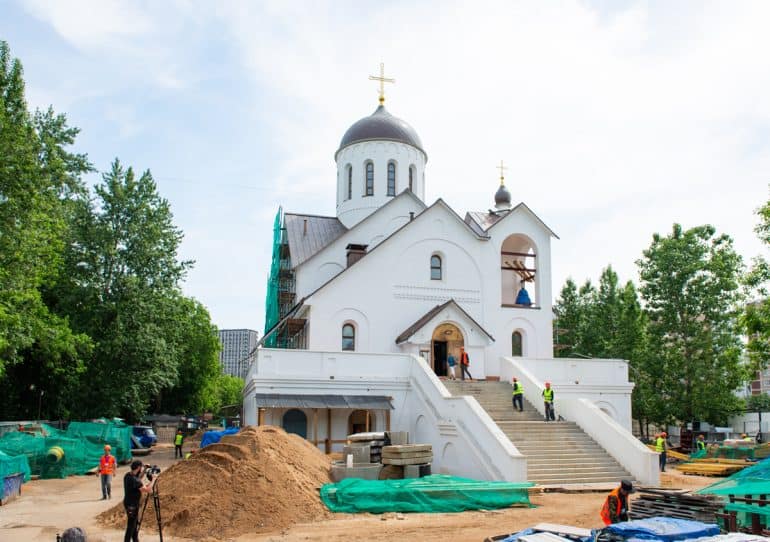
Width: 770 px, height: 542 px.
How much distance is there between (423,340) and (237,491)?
15.0 m

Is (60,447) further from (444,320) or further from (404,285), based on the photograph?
(444,320)

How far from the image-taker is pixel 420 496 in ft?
53.3

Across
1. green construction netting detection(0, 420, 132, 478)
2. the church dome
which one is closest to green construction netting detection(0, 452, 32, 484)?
green construction netting detection(0, 420, 132, 478)

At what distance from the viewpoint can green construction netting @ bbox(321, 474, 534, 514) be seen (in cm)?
1586

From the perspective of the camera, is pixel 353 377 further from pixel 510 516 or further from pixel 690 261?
pixel 690 261

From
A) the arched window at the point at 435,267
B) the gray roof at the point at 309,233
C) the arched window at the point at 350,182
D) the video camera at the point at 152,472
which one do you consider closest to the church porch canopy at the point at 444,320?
the arched window at the point at 435,267

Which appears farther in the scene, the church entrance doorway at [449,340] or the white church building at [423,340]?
the church entrance doorway at [449,340]

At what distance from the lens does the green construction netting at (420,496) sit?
15859 millimetres

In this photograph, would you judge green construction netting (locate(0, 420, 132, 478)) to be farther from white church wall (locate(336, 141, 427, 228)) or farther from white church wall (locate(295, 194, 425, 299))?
white church wall (locate(336, 141, 427, 228))

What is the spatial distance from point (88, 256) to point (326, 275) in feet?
43.8

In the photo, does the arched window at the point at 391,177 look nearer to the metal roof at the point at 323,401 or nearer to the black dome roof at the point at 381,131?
the black dome roof at the point at 381,131

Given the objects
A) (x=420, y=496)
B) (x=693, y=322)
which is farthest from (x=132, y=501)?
(x=693, y=322)

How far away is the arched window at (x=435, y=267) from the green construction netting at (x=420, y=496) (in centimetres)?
1520

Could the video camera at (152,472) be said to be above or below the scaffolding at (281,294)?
below
